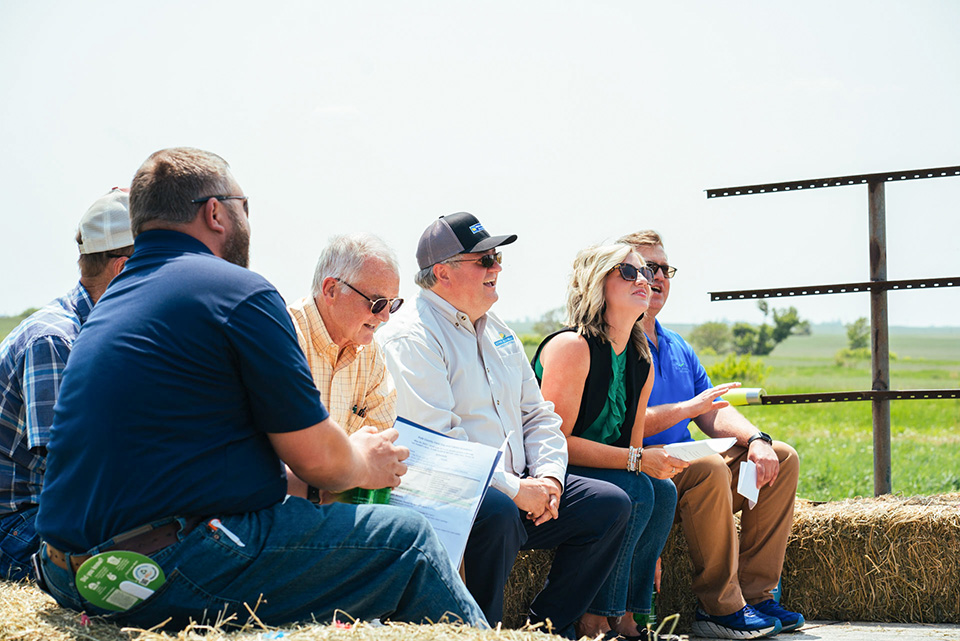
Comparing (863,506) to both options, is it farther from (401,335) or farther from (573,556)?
(401,335)

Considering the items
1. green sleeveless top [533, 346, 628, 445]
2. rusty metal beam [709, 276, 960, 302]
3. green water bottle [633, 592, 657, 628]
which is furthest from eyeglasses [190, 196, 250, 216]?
rusty metal beam [709, 276, 960, 302]

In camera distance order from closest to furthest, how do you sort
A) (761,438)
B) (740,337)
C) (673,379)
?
(761,438) → (673,379) → (740,337)

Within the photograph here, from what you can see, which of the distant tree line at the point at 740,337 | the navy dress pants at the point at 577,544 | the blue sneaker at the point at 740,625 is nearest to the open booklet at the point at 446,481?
the navy dress pants at the point at 577,544

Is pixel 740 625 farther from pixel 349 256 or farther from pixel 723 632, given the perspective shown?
pixel 349 256

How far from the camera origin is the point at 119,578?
1.85 metres

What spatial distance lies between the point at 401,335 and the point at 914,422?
86.0 feet

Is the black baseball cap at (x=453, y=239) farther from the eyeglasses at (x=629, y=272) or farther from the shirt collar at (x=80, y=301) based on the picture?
the shirt collar at (x=80, y=301)

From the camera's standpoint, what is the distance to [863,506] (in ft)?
15.0

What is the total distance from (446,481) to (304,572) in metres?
0.79

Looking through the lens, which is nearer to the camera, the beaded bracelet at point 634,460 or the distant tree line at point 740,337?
the beaded bracelet at point 634,460

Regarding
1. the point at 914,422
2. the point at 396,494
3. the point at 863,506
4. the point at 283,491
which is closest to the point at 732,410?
the point at 863,506

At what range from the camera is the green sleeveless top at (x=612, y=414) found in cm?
386

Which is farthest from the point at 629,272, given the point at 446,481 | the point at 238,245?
the point at 238,245

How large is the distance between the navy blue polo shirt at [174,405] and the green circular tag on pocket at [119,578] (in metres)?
0.05
